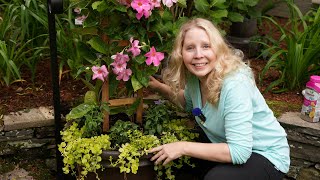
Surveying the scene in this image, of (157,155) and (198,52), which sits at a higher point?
(198,52)

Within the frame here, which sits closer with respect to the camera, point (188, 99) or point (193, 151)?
point (193, 151)

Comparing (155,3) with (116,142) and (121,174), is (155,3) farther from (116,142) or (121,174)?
(121,174)

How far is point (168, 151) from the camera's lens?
2.20m

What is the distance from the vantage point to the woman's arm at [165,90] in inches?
99.0

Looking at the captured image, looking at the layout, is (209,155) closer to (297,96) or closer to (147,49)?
(147,49)

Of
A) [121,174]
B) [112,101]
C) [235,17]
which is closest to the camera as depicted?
[121,174]

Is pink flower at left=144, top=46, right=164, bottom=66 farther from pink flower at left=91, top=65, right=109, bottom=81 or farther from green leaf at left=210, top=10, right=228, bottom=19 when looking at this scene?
green leaf at left=210, top=10, right=228, bottom=19

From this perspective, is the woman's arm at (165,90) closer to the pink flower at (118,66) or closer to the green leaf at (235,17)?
the pink flower at (118,66)

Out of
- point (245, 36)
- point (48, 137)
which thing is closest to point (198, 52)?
point (48, 137)

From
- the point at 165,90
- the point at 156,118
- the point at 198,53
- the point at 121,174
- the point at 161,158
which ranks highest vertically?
the point at 198,53

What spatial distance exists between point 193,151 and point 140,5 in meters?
0.65

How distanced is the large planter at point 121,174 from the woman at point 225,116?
62 mm

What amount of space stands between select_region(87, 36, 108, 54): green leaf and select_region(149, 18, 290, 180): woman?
0.31 meters

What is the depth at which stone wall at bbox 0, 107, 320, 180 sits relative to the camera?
107 inches
